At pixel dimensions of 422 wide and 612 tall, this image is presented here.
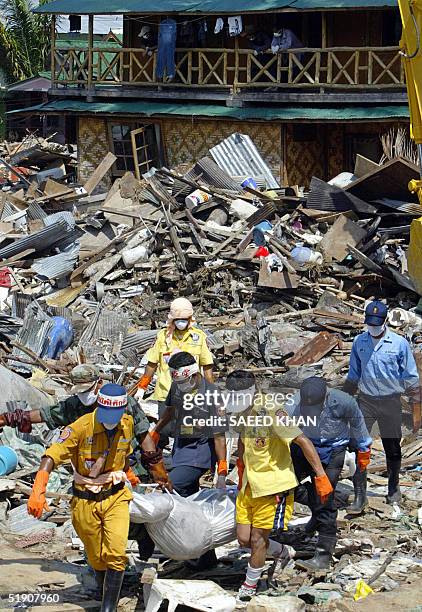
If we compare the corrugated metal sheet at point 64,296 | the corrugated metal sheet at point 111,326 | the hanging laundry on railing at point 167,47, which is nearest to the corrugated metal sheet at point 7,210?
the corrugated metal sheet at point 64,296

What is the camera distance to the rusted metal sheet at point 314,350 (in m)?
14.4

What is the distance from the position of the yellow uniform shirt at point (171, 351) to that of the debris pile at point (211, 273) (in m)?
2.07

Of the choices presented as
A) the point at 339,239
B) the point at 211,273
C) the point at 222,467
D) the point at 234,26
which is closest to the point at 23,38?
the point at 234,26

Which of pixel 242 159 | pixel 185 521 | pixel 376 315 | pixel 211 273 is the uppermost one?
pixel 376 315

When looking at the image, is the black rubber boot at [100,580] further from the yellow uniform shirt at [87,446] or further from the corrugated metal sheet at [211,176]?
the corrugated metal sheet at [211,176]

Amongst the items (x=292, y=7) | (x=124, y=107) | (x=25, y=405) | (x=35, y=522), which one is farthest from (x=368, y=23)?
(x=35, y=522)

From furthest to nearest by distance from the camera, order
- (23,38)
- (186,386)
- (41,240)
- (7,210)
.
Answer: (23,38) → (7,210) → (41,240) → (186,386)

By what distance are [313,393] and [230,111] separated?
16413 millimetres

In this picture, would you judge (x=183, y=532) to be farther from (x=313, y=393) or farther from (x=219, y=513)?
(x=313, y=393)

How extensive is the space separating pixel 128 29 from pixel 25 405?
17.5 meters

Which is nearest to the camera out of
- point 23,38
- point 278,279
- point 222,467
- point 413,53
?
point 222,467

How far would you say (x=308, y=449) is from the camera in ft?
25.1

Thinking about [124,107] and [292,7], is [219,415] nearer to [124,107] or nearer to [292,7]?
[292,7]

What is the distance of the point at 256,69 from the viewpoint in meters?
25.6
